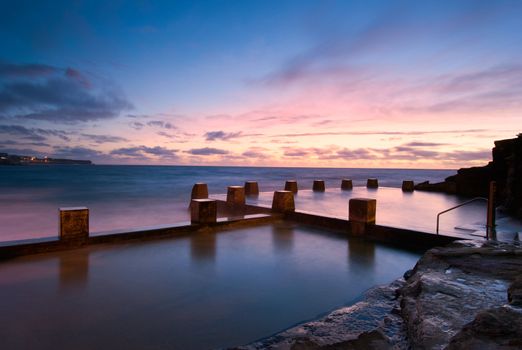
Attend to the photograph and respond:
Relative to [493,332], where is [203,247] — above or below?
below

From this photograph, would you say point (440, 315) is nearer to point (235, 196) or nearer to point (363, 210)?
point (363, 210)

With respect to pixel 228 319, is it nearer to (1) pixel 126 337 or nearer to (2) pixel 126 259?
(1) pixel 126 337

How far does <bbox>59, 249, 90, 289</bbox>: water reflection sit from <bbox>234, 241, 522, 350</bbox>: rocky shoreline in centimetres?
325

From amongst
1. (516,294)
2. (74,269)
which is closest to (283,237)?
(74,269)

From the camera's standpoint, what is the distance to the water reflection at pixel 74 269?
15.4 feet

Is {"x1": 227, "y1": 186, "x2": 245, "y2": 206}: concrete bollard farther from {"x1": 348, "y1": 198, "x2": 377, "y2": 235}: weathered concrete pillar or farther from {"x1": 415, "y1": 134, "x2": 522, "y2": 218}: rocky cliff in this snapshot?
{"x1": 415, "y1": 134, "x2": 522, "y2": 218}: rocky cliff

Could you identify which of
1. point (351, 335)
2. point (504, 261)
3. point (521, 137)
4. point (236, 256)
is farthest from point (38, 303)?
point (521, 137)

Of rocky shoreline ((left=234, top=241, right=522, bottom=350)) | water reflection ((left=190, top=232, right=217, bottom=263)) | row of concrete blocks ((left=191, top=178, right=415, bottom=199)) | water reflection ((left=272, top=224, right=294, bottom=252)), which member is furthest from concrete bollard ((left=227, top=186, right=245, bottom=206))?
rocky shoreline ((left=234, top=241, right=522, bottom=350))

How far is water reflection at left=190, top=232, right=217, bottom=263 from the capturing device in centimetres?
614

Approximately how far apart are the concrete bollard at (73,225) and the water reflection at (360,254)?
18.1 feet

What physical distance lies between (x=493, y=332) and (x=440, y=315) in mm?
743

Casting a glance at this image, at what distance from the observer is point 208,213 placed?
8.34 meters

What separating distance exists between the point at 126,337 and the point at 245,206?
30.0ft

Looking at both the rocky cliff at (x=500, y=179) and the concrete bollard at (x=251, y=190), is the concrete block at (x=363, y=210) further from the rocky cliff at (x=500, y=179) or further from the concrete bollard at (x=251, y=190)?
the concrete bollard at (x=251, y=190)
